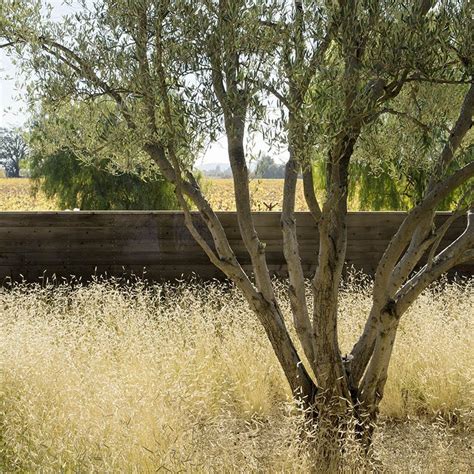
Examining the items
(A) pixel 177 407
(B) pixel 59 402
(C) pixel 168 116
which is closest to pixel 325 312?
(A) pixel 177 407

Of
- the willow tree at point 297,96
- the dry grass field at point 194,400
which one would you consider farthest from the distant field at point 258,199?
the dry grass field at point 194,400

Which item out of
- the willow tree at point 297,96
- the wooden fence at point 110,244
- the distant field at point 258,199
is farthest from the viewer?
the wooden fence at point 110,244

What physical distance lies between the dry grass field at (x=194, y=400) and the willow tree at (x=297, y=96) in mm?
583

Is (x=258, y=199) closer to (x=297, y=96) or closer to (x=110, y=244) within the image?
(x=110, y=244)

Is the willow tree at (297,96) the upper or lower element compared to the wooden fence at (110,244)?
upper

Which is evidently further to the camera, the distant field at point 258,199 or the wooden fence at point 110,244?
the wooden fence at point 110,244

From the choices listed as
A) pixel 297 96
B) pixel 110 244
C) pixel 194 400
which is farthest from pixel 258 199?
pixel 297 96

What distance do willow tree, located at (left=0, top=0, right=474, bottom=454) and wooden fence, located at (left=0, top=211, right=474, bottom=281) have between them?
14.4ft

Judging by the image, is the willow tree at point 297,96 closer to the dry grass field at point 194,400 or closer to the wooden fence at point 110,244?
the dry grass field at point 194,400

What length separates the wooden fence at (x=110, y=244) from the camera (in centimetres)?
1005

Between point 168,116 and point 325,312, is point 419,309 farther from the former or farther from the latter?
point 168,116

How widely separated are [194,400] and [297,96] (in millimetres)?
2695

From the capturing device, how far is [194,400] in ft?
19.5

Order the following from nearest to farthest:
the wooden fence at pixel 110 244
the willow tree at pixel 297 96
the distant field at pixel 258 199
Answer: the willow tree at pixel 297 96 → the distant field at pixel 258 199 → the wooden fence at pixel 110 244
